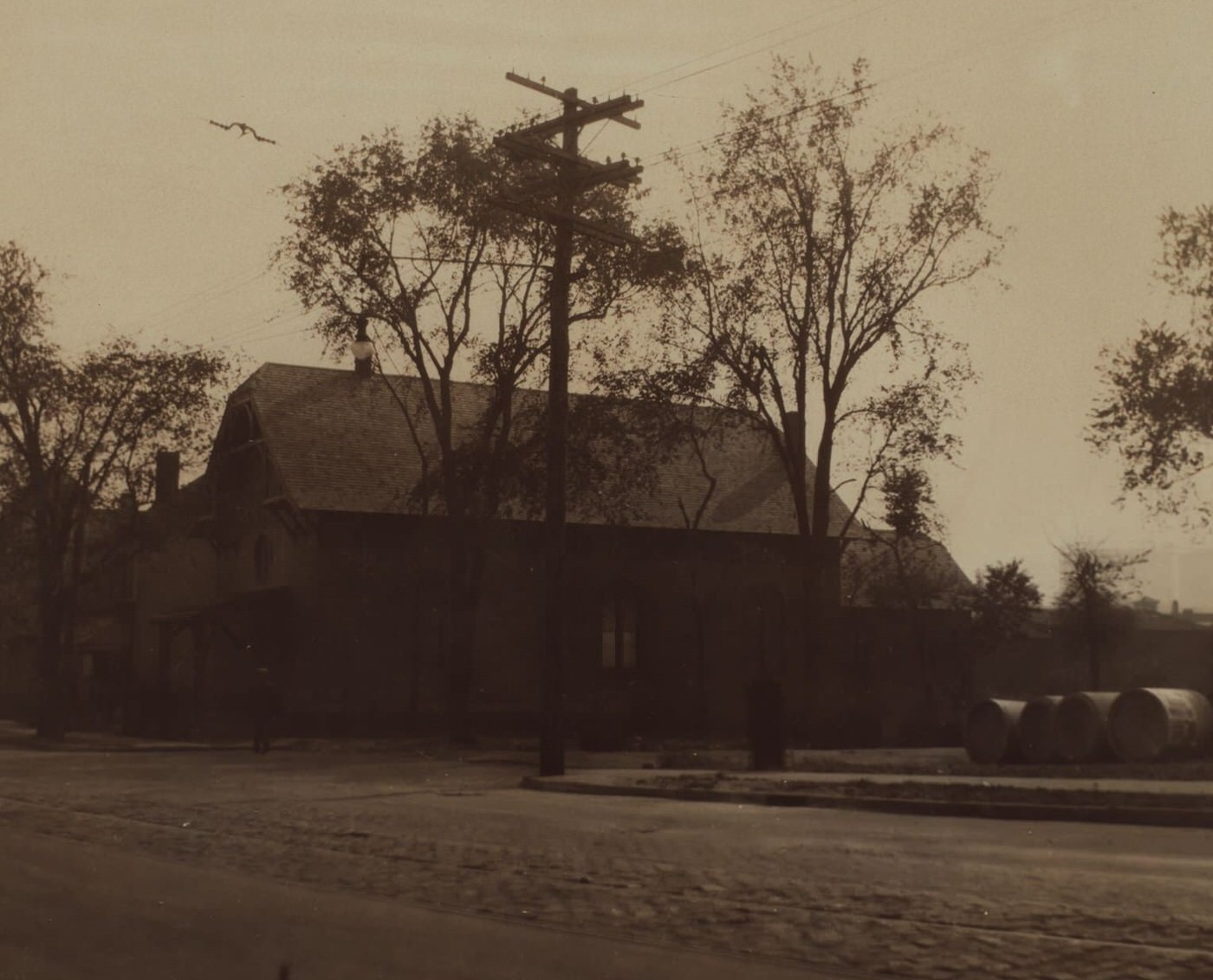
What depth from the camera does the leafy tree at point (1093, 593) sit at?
61844mm

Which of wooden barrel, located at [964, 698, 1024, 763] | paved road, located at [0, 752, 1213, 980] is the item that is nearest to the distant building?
wooden barrel, located at [964, 698, 1024, 763]

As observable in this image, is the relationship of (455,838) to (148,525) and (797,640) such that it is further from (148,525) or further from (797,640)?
(797,640)

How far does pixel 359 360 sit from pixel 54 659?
12391 mm

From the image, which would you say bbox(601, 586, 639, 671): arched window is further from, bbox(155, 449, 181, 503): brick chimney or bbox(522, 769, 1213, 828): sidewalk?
bbox(522, 769, 1213, 828): sidewalk

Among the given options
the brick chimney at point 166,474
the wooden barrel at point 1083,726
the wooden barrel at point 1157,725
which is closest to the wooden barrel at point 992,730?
the wooden barrel at point 1083,726

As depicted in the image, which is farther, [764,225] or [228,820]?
[764,225]

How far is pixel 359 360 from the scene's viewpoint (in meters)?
48.5

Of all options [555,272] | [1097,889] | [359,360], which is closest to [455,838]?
[1097,889]

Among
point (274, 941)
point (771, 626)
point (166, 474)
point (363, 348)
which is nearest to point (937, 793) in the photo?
point (274, 941)

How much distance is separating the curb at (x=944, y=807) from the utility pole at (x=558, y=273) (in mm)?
2727

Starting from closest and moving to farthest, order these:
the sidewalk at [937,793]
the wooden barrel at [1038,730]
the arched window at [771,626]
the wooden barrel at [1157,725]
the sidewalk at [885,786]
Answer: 1. the sidewalk at [937,793]
2. the sidewalk at [885,786]
3. the wooden barrel at [1157,725]
4. the wooden barrel at [1038,730]
5. the arched window at [771,626]

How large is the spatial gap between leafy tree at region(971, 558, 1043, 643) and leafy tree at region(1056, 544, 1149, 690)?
251cm

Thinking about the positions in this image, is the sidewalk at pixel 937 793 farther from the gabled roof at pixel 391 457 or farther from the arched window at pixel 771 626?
the arched window at pixel 771 626

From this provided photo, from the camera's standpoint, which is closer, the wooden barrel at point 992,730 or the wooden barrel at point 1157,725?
the wooden barrel at point 1157,725
